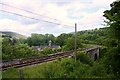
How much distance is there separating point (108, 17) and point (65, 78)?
226 inches

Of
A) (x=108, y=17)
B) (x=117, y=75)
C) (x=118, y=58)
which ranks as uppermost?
(x=108, y=17)

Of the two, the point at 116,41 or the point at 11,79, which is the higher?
the point at 116,41

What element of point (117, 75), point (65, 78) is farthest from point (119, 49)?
point (65, 78)

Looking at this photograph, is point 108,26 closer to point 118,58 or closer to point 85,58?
point 118,58

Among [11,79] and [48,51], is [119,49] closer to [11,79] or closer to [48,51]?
[11,79]

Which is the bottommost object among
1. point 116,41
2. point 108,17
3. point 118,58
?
point 118,58

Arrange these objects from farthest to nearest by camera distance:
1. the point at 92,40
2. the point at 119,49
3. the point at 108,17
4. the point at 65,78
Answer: the point at 92,40
the point at 108,17
the point at 119,49
the point at 65,78

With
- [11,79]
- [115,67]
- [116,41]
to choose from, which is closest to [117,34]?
[116,41]

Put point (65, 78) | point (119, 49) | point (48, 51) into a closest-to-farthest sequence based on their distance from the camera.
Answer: point (65, 78), point (119, 49), point (48, 51)

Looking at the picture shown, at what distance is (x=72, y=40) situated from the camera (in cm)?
6375

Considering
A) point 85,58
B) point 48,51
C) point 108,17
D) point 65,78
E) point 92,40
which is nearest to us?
point 65,78

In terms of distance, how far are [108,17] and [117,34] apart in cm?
145

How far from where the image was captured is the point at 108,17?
18703 mm

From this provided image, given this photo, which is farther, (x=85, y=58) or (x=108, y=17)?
(x=85, y=58)
